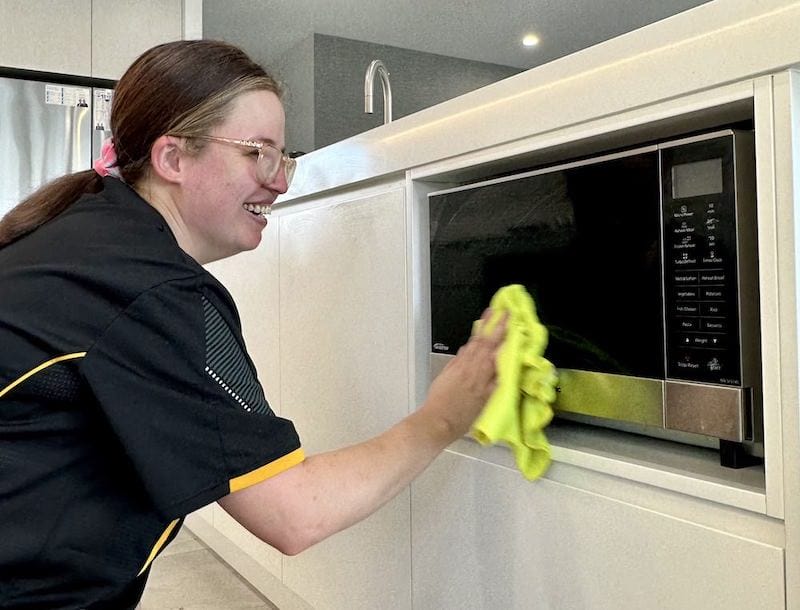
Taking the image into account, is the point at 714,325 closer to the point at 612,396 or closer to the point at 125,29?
the point at 612,396

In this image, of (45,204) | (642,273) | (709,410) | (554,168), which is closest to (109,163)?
(45,204)

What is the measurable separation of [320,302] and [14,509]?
86 cm

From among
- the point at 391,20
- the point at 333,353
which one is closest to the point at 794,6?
the point at 333,353

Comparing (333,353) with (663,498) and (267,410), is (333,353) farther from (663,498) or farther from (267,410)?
(663,498)

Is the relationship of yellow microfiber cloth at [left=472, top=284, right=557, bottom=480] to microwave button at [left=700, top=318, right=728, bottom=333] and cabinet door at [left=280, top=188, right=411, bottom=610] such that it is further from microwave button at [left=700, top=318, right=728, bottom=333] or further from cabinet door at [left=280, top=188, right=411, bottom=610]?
cabinet door at [left=280, top=188, right=411, bottom=610]

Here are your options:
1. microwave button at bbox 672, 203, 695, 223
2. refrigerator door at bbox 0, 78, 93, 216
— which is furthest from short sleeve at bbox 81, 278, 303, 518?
refrigerator door at bbox 0, 78, 93, 216

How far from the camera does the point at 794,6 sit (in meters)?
0.66

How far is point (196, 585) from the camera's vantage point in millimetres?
2004

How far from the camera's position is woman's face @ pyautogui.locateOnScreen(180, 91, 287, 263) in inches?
35.0

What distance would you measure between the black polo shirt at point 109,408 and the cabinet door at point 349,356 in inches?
20.6

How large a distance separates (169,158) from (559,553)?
680mm

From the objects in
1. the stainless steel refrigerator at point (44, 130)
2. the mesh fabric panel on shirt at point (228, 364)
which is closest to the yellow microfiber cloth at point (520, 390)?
the mesh fabric panel on shirt at point (228, 364)

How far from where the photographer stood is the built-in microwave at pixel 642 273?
75cm

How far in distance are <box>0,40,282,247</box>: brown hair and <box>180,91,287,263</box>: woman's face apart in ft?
0.06
